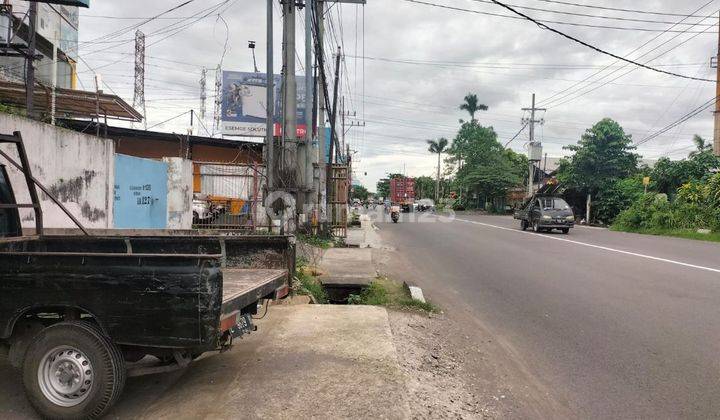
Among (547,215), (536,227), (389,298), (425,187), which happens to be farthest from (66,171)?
(425,187)

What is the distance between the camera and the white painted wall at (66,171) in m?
7.12

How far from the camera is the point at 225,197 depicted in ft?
56.5

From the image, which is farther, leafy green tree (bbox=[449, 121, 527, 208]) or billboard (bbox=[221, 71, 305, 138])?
leafy green tree (bbox=[449, 121, 527, 208])

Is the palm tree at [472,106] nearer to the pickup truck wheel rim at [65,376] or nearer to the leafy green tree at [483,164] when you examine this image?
the leafy green tree at [483,164]

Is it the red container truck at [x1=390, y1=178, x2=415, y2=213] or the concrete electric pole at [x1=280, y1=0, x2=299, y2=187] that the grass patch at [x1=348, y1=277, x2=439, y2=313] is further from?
the red container truck at [x1=390, y1=178, x2=415, y2=213]

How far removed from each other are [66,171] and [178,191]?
189 inches

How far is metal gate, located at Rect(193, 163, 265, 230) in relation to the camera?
14594 mm

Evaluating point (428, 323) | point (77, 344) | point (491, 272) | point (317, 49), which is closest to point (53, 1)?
point (77, 344)

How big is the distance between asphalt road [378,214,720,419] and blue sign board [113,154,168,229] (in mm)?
6287

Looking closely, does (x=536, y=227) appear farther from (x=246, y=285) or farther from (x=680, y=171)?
(x=246, y=285)

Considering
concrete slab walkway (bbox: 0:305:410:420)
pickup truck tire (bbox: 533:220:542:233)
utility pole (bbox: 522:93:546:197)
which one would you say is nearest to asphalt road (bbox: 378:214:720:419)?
concrete slab walkway (bbox: 0:305:410:420)

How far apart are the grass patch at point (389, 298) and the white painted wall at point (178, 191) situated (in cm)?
659

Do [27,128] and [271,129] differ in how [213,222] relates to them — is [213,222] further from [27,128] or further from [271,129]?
[27,128]

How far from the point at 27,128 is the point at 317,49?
25.6ft
